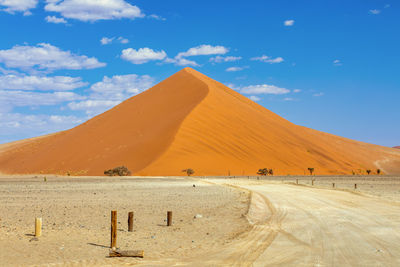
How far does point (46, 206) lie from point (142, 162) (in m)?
41.7

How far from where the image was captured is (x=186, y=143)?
6506 cm

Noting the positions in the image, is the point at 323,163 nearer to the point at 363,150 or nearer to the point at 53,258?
the point at 363,150

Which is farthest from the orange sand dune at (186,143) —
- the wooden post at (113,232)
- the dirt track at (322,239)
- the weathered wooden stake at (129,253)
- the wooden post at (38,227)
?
the weathered wooden stake at (129,253)

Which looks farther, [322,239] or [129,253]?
[322,239]

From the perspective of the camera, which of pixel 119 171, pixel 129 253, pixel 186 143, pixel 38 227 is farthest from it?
pixel 186 143

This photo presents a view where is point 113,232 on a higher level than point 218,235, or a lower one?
higher

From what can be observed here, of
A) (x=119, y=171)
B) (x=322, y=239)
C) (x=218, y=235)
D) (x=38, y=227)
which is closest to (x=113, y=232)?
(x=38, y=227)

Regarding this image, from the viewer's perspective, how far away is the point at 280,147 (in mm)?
73875

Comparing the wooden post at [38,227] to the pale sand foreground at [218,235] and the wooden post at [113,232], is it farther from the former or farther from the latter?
the wooden post at [113,232]

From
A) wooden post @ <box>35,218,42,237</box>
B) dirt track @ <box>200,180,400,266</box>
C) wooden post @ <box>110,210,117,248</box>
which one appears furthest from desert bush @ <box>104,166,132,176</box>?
wooden post @ <box>110,210,117,248</box>

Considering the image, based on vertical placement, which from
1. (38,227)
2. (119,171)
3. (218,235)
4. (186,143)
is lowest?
(218,235)

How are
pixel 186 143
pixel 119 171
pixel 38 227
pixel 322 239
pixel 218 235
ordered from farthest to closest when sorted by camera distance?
pixel 186 143 → pixel 119 171 → pixel 218 235 → pixel 38 227 → pixel 322 239

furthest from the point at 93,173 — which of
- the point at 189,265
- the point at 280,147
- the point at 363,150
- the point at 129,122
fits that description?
the point at 363,150

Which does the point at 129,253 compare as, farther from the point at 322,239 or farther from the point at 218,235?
the point at 322,239
